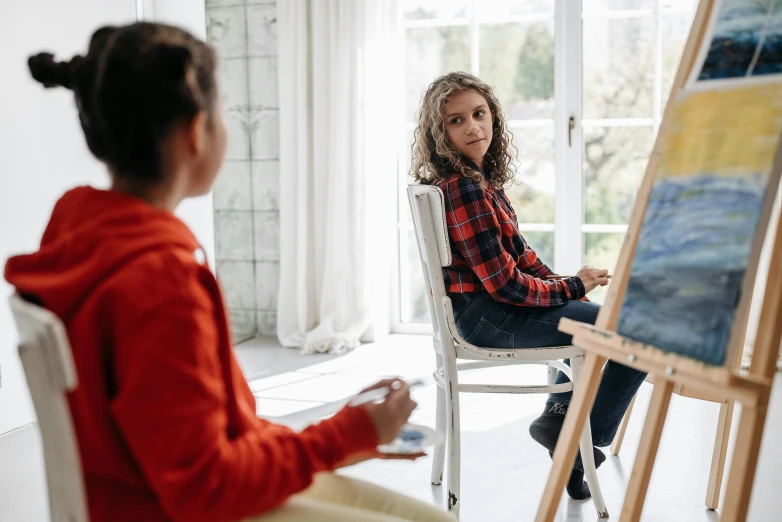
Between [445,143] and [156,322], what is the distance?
157cm

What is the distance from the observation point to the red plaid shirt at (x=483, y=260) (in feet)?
6.92

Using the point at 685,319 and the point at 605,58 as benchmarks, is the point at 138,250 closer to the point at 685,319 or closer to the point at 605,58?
the point at 685,319

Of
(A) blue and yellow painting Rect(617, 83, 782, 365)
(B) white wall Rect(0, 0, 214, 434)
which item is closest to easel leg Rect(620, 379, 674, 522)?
(A) blue and yellow painting Rect(617, 83, 782, 365)

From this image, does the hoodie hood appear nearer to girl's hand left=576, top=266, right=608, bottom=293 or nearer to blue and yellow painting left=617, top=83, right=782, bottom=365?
blue and yellow painting left=617, top=83, right=782, bottom=365

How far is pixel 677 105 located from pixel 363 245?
8.83ft

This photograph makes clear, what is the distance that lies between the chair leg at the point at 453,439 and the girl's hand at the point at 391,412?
3.52 ft

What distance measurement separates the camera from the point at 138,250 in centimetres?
89

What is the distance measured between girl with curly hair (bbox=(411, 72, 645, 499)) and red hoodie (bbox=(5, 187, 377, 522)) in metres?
1.18

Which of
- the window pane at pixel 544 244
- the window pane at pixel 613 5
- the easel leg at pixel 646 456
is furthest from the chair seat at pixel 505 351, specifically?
the window pane at pixel 613 5

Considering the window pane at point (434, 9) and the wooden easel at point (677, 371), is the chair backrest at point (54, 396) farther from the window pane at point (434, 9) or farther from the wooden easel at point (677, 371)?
the window pane at point (434, 9)

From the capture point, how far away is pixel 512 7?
407 cm

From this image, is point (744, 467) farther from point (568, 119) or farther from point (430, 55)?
point (430, 55)

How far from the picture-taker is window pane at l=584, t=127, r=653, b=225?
13.0 feet

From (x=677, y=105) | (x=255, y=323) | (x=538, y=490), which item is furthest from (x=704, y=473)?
(x=255, y=323)
